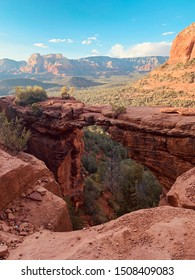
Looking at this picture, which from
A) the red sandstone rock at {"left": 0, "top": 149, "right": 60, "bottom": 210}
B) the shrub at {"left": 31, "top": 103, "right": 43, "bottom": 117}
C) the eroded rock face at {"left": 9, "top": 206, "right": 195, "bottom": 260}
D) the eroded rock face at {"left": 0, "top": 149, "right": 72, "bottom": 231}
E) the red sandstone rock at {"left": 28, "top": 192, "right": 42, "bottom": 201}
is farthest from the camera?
the shrub at {"left": 31, "top": 103, "right": 43, "bottom": 117}

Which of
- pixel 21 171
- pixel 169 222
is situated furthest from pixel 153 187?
pixel 169 222

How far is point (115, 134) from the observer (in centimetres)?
1814

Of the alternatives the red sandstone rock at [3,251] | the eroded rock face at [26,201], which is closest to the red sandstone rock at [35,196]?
the eroded rock face at [26,201]

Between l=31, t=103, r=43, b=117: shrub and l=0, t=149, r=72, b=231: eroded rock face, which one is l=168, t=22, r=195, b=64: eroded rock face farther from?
l=0, t=149, r=72, b=231: eroded rock face

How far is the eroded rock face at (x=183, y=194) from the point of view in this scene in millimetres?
9027

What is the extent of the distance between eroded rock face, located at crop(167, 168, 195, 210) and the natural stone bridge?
4.47 m

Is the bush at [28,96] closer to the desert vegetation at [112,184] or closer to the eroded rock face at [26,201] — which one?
the desert vegetation at [112,184]

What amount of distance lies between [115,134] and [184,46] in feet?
188

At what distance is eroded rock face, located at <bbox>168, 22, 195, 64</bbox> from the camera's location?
64.1 metres

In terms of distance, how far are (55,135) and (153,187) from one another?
10490mm

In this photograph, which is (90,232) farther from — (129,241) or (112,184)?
(112,184)

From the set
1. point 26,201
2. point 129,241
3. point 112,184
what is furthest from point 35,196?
point 112,184

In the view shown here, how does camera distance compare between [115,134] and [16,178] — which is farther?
[115,134]

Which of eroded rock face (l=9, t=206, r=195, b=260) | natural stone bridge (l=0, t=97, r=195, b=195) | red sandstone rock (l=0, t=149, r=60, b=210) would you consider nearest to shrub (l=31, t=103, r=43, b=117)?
natural stone bridge (l=0, t=97, r=195, b=195)
